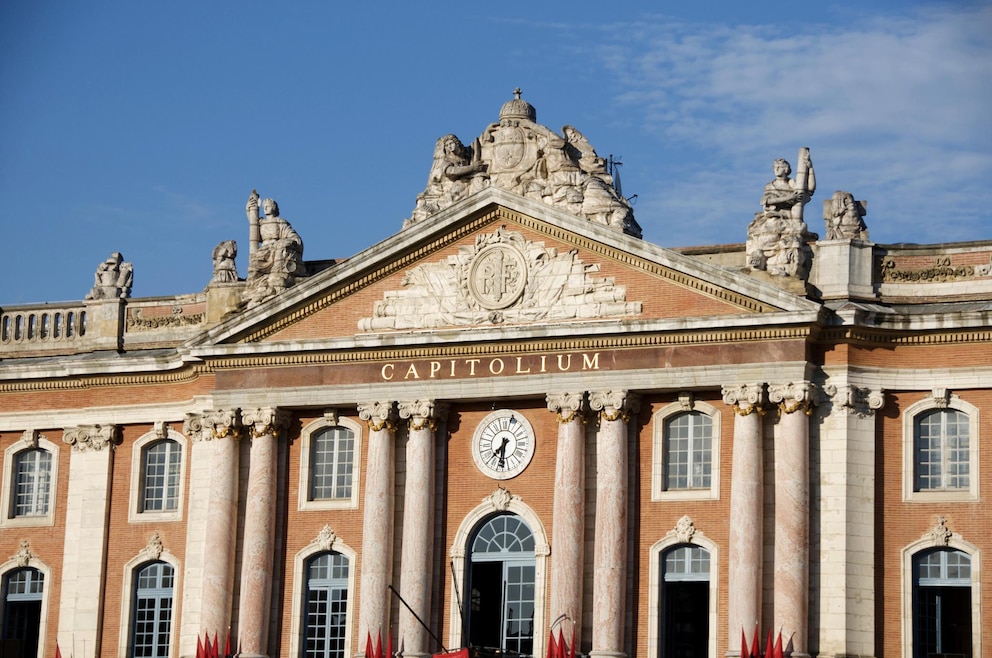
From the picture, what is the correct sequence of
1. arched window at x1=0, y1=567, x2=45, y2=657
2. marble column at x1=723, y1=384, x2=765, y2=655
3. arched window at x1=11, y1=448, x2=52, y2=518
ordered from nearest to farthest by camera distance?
marble column at x1=723, y1=384, x2=765, y2=655 < arched window at x1=0, y1=567, x2=45, y2=657 < arched window at x1=11, y1=448, x2=52, y2=518

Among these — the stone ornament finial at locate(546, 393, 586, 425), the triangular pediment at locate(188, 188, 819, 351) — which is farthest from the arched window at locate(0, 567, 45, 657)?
the stone ornament finial at locate(546, 393, 586, 425)

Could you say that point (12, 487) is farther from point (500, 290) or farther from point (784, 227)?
point (784, 227)

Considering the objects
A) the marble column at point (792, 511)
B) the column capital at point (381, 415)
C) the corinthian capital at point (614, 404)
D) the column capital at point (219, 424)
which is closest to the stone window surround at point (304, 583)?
the column capital at point (381, 415)

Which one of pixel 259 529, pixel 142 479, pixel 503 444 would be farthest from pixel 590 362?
pixel 142 479

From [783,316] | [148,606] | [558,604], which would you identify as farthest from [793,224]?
[148,606]

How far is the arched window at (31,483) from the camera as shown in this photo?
55.2 m

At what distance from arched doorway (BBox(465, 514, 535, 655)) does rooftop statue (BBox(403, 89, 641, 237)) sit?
754cm

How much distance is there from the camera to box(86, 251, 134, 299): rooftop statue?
183 ft

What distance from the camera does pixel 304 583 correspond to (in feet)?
165

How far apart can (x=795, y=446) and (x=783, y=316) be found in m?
2.85

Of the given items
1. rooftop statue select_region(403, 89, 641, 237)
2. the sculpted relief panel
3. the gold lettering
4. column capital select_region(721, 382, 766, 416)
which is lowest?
column capital select_region(721, 382, 766, 416)

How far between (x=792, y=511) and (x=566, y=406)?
19.3ft

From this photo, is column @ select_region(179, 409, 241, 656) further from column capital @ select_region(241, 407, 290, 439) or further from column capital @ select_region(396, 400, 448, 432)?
column capital @ select_region(396, 400, 448, 432)

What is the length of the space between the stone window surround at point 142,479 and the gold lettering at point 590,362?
11.4m
